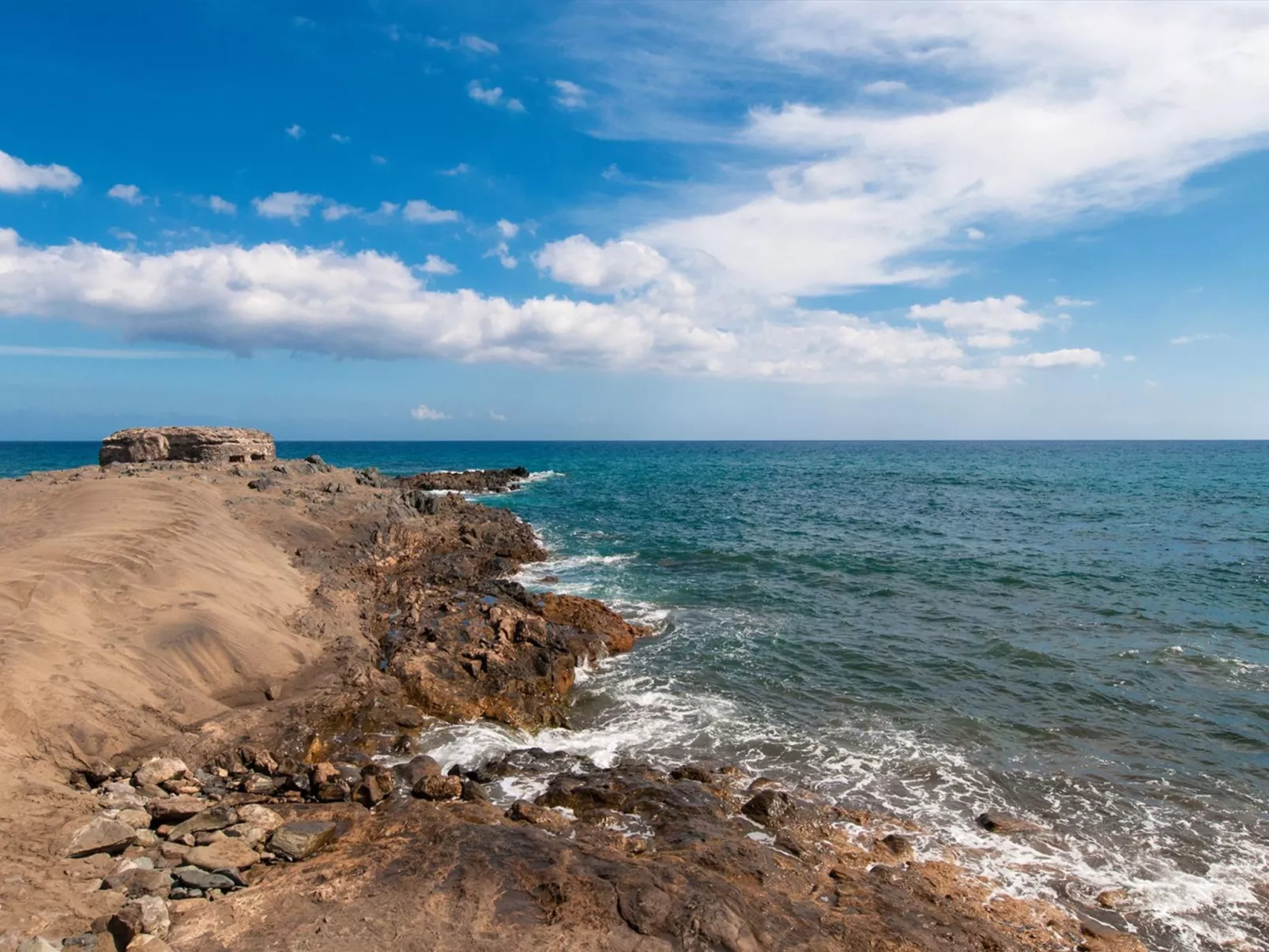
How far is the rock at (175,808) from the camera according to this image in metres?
8.77

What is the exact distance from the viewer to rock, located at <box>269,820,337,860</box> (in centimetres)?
827

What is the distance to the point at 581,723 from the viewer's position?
1479cm

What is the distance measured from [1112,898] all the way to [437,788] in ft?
32.5

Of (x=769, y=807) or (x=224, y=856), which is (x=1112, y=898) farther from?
(x=224, y=856)

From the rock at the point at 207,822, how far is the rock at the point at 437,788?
2.55 m

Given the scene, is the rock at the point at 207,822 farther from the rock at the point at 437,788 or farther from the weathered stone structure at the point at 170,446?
the weathered stone structure at the point at 170,446

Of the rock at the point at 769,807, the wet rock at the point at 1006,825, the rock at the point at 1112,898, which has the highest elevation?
the rock at the point at 769,807

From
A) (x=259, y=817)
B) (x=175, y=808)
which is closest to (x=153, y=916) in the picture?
(x=259, y=817)

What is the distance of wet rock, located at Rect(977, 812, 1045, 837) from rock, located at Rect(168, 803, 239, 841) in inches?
450

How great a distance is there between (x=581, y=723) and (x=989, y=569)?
21.9 m

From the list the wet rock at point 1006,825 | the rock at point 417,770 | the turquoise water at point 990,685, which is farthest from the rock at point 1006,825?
the rock at point 417,770

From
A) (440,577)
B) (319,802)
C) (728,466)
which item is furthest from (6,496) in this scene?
(728,466)

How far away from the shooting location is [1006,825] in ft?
35.8

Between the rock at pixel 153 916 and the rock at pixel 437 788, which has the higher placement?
the rock at pixel 153 916
